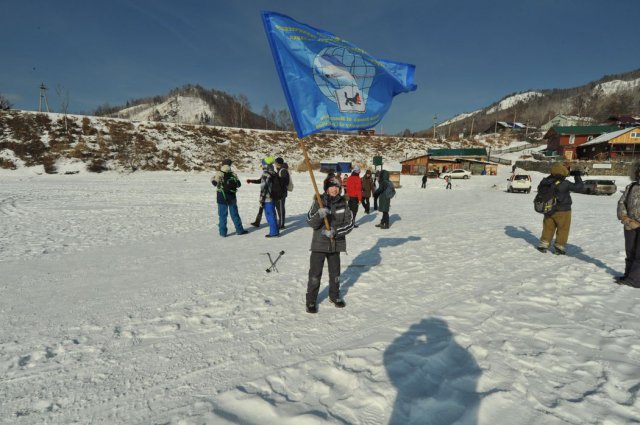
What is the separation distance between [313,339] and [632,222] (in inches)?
216

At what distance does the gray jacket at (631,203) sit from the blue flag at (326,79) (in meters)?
4.02

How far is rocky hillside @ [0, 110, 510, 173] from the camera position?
34531mm

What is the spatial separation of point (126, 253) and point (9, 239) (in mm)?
3513

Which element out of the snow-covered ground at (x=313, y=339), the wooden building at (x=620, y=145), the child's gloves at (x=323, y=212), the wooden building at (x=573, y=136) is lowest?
the snow-covered ground at (x=313, y=339)

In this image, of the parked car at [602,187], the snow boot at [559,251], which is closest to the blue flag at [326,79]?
the snow boot at [559,251]

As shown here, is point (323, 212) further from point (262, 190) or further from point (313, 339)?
point (262, 190)

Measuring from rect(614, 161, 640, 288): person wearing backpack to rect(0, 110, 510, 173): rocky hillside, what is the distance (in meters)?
40.3

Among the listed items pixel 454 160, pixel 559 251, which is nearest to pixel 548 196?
pixel 559 251

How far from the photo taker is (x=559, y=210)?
6562mm

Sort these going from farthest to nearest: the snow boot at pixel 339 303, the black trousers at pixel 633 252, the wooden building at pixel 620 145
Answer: the wooden building at pixel 620 145 → the black trousers at pixel 633 252 → the snow boot at pixel 339 303

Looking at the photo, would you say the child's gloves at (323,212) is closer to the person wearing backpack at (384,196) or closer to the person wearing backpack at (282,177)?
the person wearing backpack at (282,177)

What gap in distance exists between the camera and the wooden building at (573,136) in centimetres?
5895

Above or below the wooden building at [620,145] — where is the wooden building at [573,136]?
above

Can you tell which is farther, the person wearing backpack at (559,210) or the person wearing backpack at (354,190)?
the person wearing backpack at (354,190)
